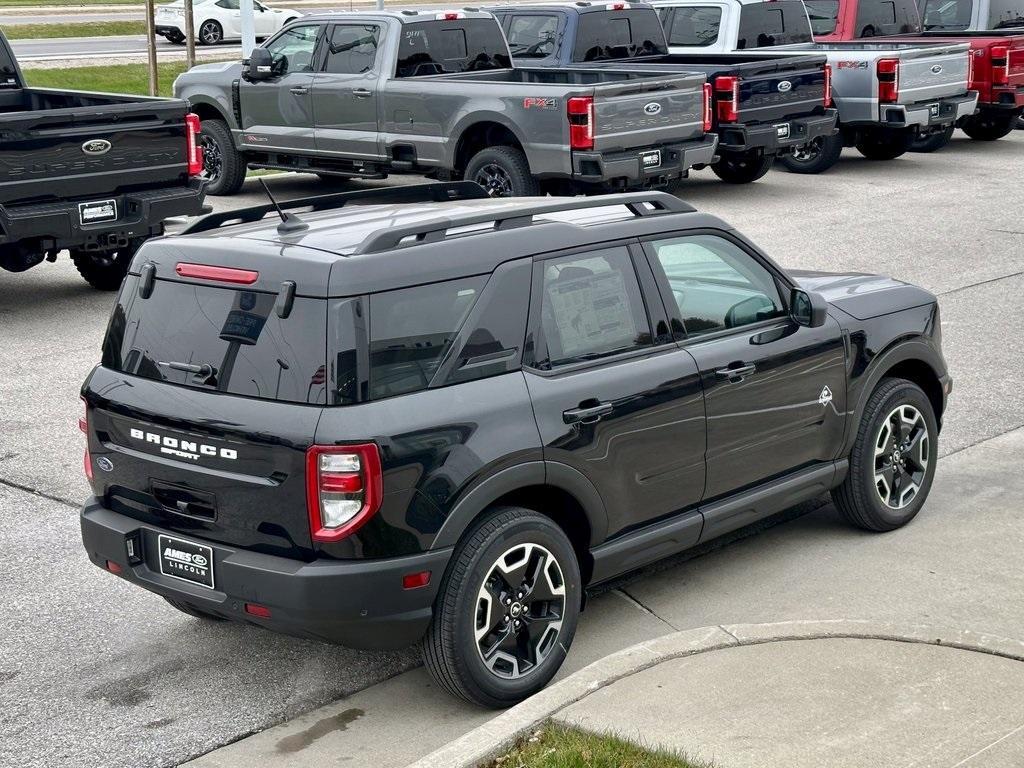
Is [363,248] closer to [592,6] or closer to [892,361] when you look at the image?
[892,361]

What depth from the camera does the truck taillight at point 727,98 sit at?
1554 cm

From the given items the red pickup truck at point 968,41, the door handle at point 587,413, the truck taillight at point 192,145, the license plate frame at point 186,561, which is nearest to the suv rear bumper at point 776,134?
the red pickup truck at point 968,41

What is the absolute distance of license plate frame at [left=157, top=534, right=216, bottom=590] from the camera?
4.82m

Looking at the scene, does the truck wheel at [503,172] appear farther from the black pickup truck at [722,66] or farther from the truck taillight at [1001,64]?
the truck taillight at [1001,64]

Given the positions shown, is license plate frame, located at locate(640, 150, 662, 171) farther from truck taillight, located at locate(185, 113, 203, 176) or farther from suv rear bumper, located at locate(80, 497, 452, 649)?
suv rear bumper, located at locate(80, 497, 452, 649)

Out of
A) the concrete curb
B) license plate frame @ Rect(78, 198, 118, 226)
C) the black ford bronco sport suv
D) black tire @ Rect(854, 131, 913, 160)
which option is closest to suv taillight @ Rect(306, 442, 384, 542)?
the black ford bronco sport suv

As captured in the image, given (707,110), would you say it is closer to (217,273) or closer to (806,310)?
(806,310)

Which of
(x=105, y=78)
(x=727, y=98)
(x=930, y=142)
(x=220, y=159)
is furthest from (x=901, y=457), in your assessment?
(x=105, y=78)

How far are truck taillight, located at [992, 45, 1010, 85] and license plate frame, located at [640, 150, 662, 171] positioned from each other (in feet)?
22.8

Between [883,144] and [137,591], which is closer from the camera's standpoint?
[137,591]

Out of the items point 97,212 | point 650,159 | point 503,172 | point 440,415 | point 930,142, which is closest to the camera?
point 440,415

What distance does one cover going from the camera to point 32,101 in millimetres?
13172

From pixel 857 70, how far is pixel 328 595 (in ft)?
46.8

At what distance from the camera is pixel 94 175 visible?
10758mm
